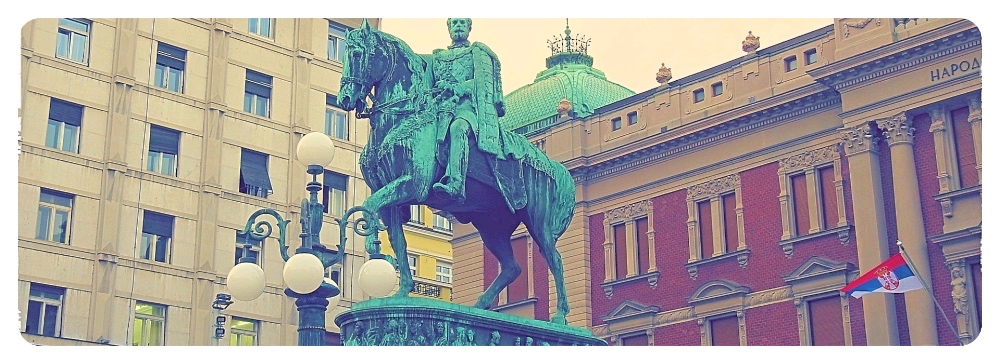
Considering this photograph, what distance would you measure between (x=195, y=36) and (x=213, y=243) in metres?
4.68

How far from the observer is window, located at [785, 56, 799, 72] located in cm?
3519

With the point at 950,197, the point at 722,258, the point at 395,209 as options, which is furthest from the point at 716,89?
the point at 395,209

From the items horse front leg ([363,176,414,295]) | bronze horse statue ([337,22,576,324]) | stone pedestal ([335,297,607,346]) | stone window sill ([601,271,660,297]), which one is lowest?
stone pedestal ([335,297,607,346])

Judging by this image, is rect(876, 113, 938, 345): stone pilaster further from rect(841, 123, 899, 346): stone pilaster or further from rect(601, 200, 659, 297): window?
rect(601, 200, 659, 297): window

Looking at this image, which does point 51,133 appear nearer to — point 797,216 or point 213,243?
point 213,243

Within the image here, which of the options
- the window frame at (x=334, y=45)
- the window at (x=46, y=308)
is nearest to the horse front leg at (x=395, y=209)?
the window at (x=46, y=308)

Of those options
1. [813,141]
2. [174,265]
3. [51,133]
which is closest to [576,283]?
[813,141]

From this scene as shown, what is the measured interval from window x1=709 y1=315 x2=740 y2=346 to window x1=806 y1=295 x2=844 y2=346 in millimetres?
1864

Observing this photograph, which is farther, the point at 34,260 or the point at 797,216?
the point at 797,216

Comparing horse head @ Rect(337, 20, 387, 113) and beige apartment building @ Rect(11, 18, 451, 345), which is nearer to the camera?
horse head @ Rect(337, 20, 387, 113)

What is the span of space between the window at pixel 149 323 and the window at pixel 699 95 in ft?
42.1

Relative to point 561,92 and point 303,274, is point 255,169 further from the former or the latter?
point 303,274

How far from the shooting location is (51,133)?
33.7 m

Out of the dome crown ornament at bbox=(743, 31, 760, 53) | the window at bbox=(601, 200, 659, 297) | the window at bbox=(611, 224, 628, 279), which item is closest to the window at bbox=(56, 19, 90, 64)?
the window at bbox=(601, 200, 659, 297)
